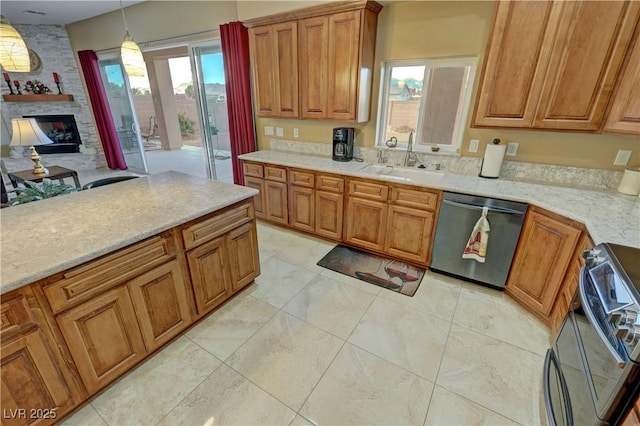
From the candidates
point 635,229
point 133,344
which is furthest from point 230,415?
point 635,229

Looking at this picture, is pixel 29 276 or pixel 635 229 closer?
pixel 29 276

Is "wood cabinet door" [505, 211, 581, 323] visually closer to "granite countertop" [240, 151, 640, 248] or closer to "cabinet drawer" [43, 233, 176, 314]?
"granite countertop" [240, 151, 640, 248]

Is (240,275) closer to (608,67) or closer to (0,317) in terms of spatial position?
(0,317)

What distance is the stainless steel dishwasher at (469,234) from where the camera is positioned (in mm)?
2135

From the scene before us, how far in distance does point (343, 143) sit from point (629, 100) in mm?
2154

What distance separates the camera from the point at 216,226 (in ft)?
6.26

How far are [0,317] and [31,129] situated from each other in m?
3.67

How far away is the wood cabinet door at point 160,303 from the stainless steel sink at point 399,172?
1.89 metres

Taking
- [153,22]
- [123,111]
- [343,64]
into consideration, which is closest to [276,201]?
[343,64]

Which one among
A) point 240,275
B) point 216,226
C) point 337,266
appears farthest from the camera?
point 337,266

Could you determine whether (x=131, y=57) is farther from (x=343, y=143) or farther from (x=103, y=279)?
(x=343, y=143)

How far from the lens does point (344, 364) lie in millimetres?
1742

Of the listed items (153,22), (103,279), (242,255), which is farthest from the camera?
(153,22)

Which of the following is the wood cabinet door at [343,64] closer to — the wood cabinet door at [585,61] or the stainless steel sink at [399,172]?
the stainless steel sink at [399,172]
